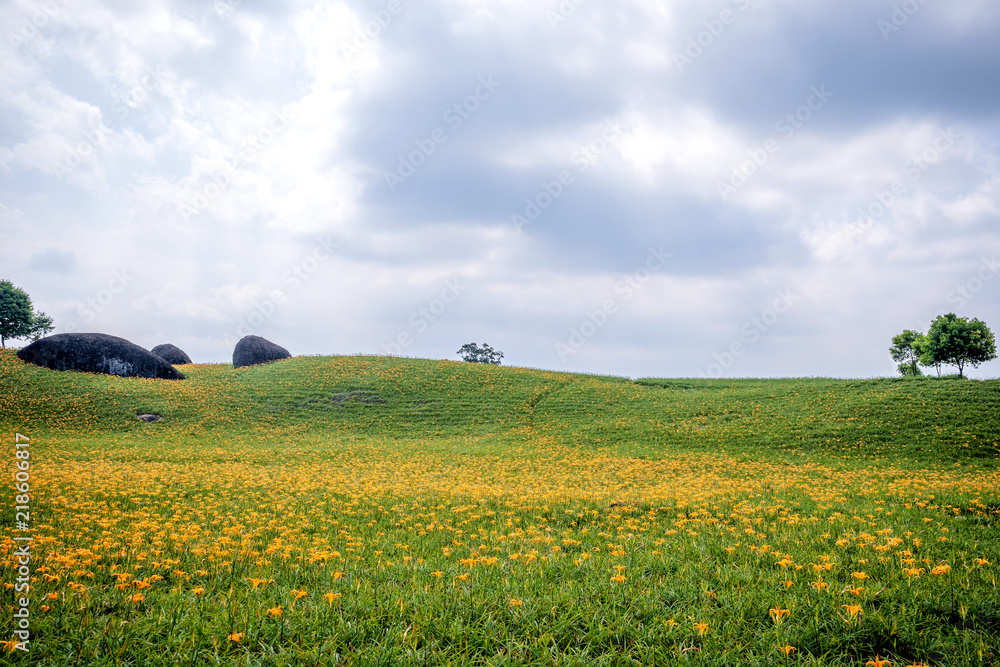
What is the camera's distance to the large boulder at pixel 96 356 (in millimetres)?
38750

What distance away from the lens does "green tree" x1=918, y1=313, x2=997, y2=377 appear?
186 ft

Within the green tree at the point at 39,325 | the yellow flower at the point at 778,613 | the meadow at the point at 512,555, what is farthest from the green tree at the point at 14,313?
the yellow flower at the point at 778,613

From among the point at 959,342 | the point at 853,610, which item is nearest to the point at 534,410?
the point at 853,610

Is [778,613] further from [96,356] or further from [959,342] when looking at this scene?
[959,342]

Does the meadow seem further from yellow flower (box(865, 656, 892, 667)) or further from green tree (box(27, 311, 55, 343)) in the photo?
green tree (box(27, 311, 55, 343))

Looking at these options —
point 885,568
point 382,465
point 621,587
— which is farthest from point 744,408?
point 621,587

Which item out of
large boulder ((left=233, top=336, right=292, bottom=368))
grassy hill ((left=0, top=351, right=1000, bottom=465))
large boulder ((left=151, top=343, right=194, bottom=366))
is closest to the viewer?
grassy hill ((left=0, top=351, right=1000, bottom=465))

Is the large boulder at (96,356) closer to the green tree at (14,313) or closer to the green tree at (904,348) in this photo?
the green tree at (14,313)

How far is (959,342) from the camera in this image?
187 feet

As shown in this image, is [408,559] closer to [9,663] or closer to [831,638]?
[9,663]

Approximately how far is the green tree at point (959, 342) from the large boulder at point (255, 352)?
256 feet

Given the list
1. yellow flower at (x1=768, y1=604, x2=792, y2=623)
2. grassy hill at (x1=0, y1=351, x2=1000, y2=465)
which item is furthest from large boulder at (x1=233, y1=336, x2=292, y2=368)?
yellow flower at (x1=768, y1=604, x2=792, y2=623)

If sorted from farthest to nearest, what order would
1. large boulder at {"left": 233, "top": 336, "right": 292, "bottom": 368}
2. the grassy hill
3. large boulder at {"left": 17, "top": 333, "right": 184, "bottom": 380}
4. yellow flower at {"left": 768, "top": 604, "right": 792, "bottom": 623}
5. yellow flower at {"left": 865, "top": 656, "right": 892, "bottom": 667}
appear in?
large boulder at {"left": 233, "top": 336, "right": 292, "bottom": 368} → large boulder at {"left": 17, "top": 333, "right": 184, "bottom": 380} → the grassy hill → yellow flower at {"left": 768, "top": 604, "right": 792, "bottom": 623} → yellow flower at {"left": 865, "top": 656, "right": 892, "bottom": 667}

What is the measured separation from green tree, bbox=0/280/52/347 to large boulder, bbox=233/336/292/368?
36.8 meters
